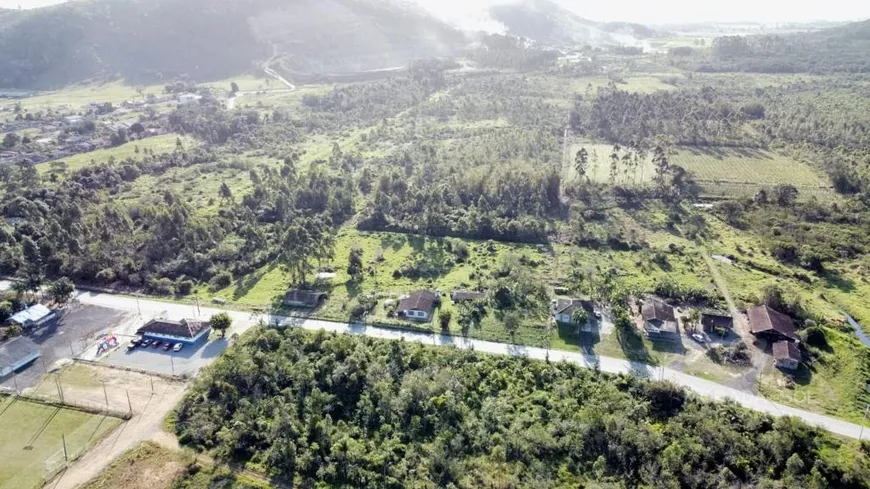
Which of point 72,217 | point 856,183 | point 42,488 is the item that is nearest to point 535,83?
point 856,183

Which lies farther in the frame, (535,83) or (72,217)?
(535,83)

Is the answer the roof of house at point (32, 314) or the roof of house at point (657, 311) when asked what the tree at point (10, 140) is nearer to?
the roof of house at point (32, 314)

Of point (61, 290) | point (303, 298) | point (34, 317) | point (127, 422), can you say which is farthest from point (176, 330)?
point (61, 290)

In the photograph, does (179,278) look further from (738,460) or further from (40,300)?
(738,460)

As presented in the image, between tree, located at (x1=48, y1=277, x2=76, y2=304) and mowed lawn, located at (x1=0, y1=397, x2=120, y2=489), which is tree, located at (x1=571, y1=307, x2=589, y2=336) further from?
tree, located at (x1=48, y1=277, x2=76, y2=304)

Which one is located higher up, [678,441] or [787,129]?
[787,129]

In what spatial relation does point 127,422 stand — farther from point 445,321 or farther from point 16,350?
point 445,321
